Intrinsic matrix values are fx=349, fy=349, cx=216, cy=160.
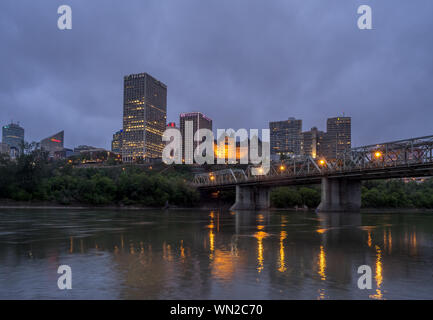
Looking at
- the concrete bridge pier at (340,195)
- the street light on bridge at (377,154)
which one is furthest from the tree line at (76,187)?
the street light on bridge at (377,154)

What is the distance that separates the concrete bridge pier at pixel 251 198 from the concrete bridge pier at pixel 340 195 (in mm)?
40400

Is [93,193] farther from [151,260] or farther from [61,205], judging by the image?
[151,260]

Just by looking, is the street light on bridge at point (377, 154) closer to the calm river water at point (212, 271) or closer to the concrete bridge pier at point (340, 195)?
the concrete bridge pier at point (340, 195)

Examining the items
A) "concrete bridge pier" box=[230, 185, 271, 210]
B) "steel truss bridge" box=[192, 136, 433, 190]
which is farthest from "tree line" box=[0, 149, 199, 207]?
"steel truss bridge" box=[192, 136, 433, 190]

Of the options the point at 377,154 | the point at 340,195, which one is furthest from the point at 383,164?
the point at 340,195

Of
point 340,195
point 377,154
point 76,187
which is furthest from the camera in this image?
point 76,187

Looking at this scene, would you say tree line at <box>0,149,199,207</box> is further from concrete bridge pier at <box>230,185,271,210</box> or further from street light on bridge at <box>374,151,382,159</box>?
street light on bridge at <box>374,151,382,159</box>

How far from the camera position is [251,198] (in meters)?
138

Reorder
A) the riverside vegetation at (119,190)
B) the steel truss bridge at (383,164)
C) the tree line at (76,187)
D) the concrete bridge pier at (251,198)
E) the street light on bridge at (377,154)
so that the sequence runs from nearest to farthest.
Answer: the steel truss bridge at (383,164) → the street light on bridge at (377,154) → the tree line at (76,187) → the riverside vegetation at (119,190) → the concrete bridge pier at (251,198)

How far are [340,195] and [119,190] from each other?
78.2 meters

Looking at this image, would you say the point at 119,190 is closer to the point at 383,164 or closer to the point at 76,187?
the point at 76,187

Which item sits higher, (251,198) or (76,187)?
(76,187)

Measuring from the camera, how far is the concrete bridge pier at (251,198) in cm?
13525
